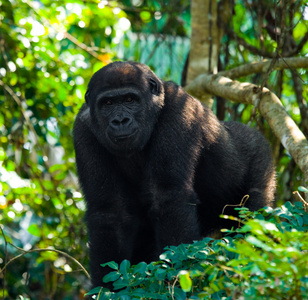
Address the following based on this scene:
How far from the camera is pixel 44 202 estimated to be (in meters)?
6.41

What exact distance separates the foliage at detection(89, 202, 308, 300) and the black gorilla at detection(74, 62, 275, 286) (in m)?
1.51

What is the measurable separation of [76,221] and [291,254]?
5037mm

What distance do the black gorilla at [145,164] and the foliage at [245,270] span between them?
151 cm

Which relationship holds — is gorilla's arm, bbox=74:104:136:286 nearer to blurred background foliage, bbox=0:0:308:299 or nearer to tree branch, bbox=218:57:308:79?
blurred background foliage, bbox=0:0:308:299

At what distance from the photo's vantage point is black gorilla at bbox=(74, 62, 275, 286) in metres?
4.22

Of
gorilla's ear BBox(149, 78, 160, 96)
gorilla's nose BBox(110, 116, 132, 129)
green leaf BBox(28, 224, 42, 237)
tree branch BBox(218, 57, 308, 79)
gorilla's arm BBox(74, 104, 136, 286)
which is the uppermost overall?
tree branch BBox(218, 57, 308, 79)

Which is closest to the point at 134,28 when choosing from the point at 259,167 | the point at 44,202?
the point at 44,202

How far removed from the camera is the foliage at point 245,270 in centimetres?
189

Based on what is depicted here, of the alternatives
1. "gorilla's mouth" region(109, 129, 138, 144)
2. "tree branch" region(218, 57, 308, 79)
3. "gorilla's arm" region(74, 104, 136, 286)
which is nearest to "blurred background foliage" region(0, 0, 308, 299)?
"tree branch" region(218, 57, 308, 79)

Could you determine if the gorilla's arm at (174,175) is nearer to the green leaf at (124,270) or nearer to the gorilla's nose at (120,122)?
the gorilla's nose at (120,122)

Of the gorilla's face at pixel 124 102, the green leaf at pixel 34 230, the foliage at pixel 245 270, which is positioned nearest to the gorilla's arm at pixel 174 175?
the gorilla's face at pixel 124 102

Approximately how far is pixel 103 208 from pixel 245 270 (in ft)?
8.16

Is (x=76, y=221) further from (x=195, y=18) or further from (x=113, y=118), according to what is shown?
(x=195, y=18)

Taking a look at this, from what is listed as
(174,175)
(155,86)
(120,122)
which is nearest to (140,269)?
(174,175)
